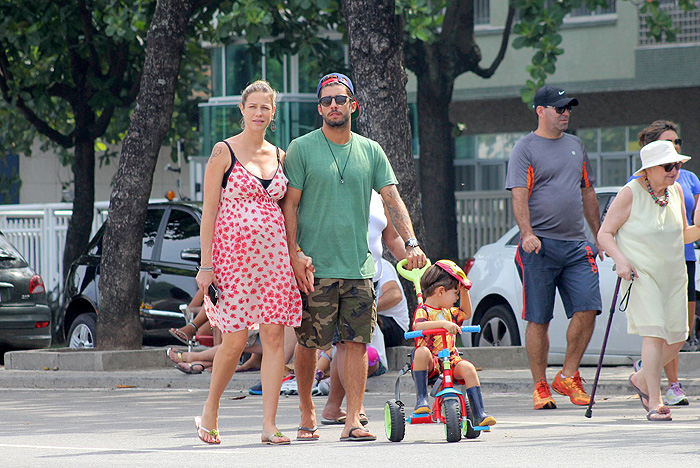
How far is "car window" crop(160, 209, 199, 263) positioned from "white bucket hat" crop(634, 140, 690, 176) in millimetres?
6241

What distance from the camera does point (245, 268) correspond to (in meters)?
7.59

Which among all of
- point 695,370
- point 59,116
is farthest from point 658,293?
point 59,116

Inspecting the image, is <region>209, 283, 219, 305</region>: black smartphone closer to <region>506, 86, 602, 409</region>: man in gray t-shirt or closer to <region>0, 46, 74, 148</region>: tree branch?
<region>506, 86, 602, 409</region>: man in gray t-shirt

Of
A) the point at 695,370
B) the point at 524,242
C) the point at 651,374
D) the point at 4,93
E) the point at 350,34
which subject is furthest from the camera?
the point at 4,93

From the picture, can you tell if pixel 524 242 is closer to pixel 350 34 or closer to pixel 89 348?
pixel 350 34

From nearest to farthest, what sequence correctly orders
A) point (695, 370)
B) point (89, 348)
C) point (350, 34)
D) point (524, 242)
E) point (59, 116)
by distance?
point (524, 242), point (695, 370), point (350, 34), point (89, 348), point (59, 116)

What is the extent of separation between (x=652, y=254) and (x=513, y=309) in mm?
4416

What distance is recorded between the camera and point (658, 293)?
8.88 m

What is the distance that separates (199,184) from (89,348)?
605 inches

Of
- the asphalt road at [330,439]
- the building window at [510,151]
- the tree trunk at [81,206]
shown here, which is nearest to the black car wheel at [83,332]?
the asphalt road at [330,439]

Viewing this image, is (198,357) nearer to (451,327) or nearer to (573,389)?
(573,389)

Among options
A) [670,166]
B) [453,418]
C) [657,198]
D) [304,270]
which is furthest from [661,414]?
[304,270]

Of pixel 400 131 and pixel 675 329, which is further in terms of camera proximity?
pixel 400 131

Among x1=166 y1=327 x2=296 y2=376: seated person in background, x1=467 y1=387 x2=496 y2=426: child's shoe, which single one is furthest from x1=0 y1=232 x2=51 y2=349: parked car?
x1=467 y1=387 x2=496 y2=426: child's shoe
